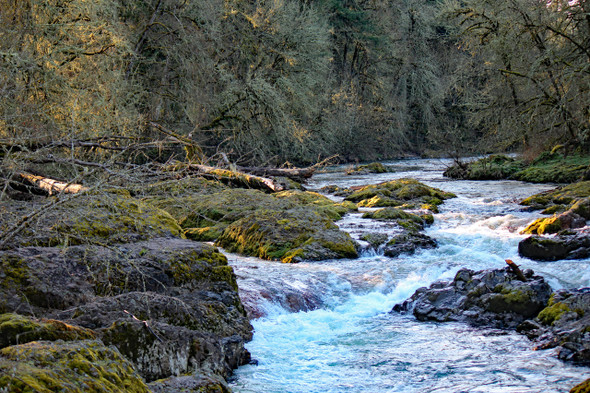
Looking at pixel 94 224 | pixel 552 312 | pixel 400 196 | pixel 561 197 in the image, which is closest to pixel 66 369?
pixel 94 224

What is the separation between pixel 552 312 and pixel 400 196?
973cm

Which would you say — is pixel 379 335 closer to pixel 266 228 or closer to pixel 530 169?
pixel 266 228

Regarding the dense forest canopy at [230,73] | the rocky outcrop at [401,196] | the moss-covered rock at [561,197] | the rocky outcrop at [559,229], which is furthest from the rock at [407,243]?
the moss-covered rock at [561,197]

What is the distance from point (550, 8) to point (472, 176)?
8.03m

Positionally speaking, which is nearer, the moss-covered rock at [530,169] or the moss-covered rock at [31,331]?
the moss-covered rock at [31,331]

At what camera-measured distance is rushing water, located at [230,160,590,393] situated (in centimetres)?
457

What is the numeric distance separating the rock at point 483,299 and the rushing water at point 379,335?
0.22 m

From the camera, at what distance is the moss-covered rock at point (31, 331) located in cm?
301

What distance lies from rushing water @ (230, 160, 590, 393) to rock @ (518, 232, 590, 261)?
0.80ft

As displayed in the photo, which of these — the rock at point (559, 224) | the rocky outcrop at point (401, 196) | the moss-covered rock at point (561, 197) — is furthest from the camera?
the rocky outcrop at point (401, 196)

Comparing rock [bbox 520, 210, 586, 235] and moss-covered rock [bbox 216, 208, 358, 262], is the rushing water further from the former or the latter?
rock [bbox 520, 210, 586, 235]

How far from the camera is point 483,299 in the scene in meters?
6.39

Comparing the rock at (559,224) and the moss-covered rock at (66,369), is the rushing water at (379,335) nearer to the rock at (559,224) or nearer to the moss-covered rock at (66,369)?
the rock at (559,224)

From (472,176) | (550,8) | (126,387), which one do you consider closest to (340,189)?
(472,176)
